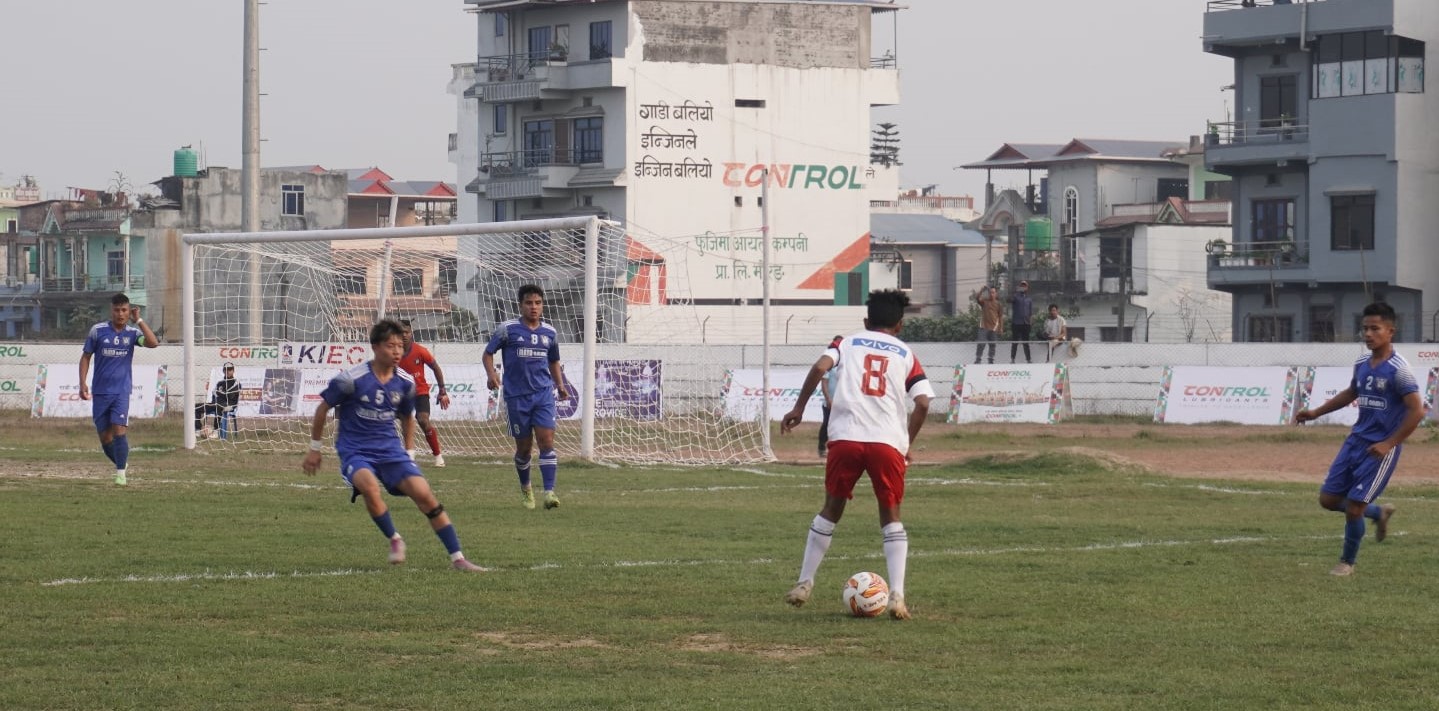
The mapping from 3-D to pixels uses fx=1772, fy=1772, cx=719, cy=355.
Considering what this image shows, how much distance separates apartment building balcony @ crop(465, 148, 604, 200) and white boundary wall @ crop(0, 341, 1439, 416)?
32.8 m

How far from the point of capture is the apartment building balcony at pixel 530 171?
7538 cm

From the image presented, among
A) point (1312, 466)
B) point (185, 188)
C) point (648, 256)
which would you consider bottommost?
point (1312, 466)

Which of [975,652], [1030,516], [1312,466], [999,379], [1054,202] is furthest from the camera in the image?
[1054,202]

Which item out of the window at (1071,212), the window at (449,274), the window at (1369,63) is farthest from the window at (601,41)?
the window at (449,274)

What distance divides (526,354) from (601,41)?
5906 centimetres

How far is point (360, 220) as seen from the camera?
96.1 metres

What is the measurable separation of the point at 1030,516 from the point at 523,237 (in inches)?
603

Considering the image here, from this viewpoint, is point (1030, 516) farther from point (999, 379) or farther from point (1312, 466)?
point (999, 379)

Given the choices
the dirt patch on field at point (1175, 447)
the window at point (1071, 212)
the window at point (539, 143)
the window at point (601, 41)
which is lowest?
the dirt patch on field at point (1175, 447)

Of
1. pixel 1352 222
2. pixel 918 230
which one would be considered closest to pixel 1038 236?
pixel 918 230

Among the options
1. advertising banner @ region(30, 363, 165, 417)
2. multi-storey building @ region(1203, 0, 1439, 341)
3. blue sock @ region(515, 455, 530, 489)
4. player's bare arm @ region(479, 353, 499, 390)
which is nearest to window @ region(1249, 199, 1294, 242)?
multi-storey building @ region(1203, 0, 1439, 341)

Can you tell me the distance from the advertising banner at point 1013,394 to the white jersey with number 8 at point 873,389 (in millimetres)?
26704

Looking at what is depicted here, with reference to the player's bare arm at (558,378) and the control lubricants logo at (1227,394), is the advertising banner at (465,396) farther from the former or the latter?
the player's bare arm at (558,378)

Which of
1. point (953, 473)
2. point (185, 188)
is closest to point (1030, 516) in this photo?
point (953, 473)
